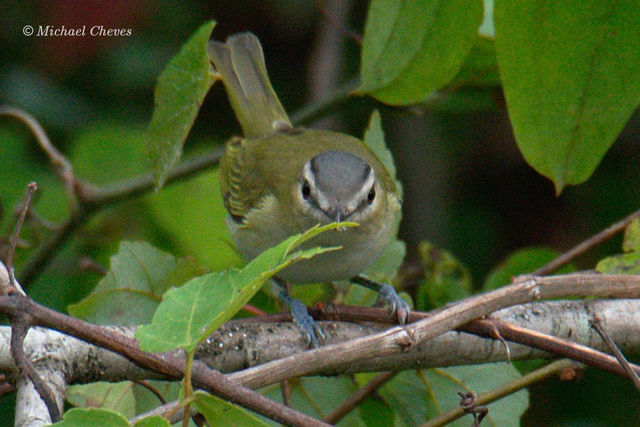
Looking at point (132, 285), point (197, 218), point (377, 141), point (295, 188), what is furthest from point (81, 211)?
point (377, 141)

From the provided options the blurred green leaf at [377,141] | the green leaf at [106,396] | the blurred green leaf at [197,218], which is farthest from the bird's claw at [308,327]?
the blurred green leaf at [197,218]

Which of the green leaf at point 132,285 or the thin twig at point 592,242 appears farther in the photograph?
the thin twig at point 592,242

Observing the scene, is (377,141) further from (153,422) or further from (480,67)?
(153,422)

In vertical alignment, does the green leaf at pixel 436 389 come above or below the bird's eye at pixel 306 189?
below

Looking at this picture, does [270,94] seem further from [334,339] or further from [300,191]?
[334,339]

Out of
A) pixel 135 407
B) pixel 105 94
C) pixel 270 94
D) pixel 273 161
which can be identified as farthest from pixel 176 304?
pixel 105 94

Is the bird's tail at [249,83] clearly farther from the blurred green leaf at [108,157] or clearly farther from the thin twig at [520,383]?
the thin twig at [520,383]
